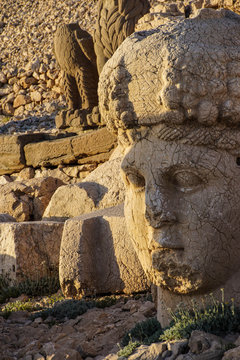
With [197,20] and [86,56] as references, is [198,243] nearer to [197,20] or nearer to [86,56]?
[197,20]

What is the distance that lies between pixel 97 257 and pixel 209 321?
105 inches

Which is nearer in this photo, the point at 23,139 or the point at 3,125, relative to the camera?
the point at 23,139

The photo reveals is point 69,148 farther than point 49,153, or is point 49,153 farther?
point 49,153

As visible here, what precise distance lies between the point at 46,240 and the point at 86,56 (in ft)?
18.4

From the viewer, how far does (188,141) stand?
3.67 metres

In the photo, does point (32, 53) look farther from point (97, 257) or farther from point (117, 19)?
point (97, 257)

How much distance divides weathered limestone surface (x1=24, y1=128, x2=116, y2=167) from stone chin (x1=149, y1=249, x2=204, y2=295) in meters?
6.26

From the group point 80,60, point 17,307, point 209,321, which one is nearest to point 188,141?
point 209,321

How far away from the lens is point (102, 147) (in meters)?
10.2

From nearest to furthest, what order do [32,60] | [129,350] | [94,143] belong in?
[129,350] → [94,143] → [32,60]

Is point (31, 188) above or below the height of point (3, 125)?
above

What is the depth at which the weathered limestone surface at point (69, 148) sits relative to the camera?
10203mm

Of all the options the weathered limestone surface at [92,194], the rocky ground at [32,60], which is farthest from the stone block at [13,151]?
the rocky ground at [32,60]

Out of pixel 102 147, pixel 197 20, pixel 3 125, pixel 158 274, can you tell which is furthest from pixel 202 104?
pixel 3 125
